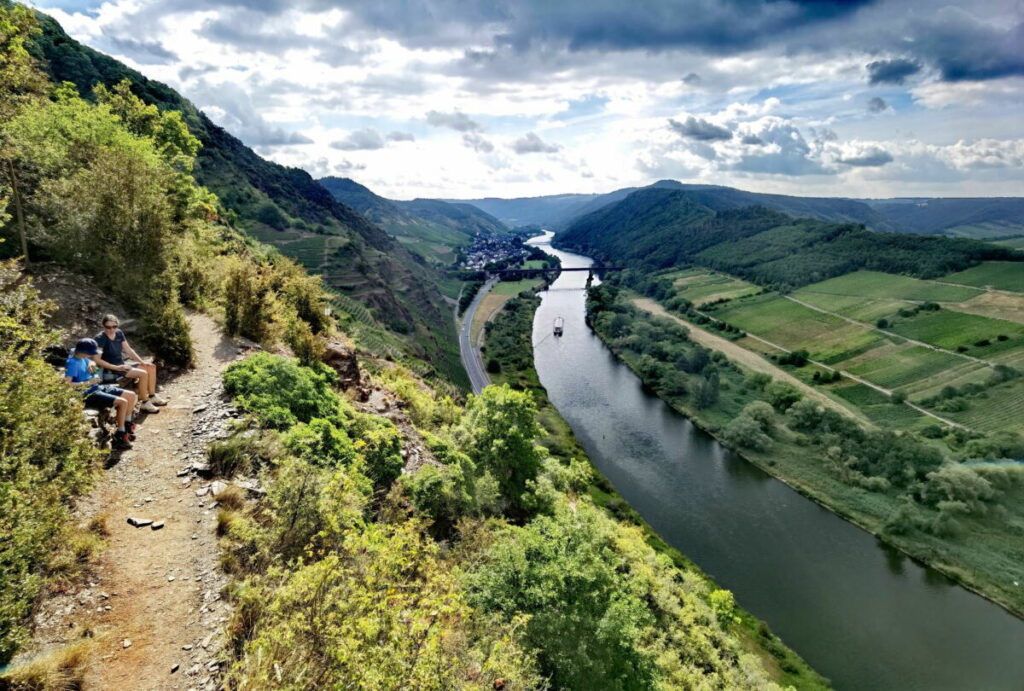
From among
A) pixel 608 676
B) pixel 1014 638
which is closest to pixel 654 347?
pixel 1014 638

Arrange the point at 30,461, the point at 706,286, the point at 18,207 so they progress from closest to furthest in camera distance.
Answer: the point at 30,461 → the point at 18,207 → the point at 706,286

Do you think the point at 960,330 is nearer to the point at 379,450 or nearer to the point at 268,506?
the point at 379,450

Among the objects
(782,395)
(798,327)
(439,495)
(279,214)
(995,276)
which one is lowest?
(782,395)

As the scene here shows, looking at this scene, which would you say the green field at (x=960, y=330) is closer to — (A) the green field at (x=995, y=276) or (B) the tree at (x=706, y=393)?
(A) the green field at (x=995, y=276)

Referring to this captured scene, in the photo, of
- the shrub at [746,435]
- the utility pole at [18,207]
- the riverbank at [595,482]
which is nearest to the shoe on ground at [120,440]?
the utility pole at [18,207]

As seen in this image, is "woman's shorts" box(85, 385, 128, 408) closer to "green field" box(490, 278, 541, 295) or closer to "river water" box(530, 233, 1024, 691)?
"river water" box(530, 233, 1024, 691)

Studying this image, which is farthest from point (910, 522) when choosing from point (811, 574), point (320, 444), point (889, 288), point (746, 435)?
point (889, 288)

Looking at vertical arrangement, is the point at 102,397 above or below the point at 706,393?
above
